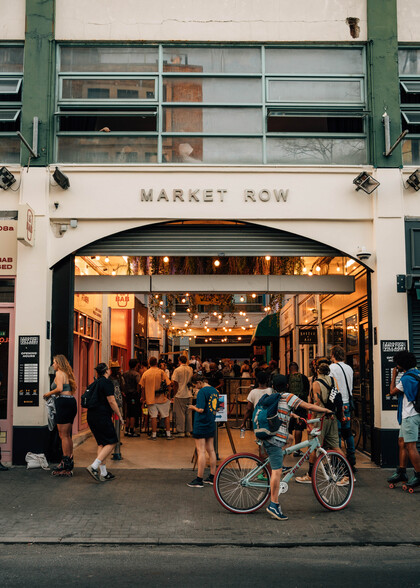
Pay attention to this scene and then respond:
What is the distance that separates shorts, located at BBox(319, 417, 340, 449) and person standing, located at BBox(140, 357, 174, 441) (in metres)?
5.34

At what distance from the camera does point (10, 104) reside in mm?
11508

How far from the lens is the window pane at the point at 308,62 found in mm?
11781

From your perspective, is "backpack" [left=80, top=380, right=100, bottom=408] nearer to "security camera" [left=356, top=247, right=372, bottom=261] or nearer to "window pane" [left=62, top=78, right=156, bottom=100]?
"security camera" [left=356, top=247, right=372, bottom=261]

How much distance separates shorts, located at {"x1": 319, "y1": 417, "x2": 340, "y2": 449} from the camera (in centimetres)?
949

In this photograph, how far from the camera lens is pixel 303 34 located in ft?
38.3

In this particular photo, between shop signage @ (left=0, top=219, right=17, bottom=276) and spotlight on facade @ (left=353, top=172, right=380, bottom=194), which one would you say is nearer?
spotlight on facade @ (left=353, top=172, right=380, bottom=194)

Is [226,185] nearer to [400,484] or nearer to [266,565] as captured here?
[400,484]

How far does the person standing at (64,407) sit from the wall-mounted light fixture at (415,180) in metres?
6.53

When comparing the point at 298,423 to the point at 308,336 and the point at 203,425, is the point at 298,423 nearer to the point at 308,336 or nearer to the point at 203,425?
the point at 203,425

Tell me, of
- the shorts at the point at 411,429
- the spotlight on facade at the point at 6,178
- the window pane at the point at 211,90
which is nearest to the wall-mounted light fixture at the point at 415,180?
the window pane at the point at 211,90

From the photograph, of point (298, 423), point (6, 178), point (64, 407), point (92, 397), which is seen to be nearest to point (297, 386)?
point (298, 423)

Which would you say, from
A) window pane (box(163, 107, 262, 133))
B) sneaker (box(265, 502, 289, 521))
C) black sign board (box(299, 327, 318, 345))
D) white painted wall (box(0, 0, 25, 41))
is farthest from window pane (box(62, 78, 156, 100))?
black sign board (box(299, 327, 318, 345))

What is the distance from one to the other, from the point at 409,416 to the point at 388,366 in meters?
1.67

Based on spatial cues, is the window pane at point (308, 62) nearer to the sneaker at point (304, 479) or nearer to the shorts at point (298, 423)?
the shorts at point (298, 423)
